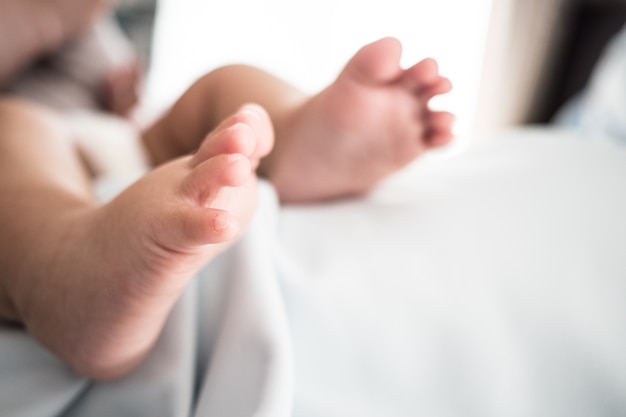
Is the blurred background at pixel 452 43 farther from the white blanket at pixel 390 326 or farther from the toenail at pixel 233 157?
the toenail at pixel 233 157

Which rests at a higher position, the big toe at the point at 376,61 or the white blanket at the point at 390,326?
the big toe at the point at 376,61

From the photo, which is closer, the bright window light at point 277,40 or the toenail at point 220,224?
Result: the toenail at point 220,224

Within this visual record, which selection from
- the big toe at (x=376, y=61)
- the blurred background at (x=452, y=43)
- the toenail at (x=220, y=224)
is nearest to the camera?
the toenail at (x=220, y=224)

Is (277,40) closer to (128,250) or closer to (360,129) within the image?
(360,129)

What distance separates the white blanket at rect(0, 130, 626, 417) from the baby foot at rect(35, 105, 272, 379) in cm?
4

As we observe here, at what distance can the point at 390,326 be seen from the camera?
37 cm

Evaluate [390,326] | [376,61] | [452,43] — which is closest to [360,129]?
[376,61]

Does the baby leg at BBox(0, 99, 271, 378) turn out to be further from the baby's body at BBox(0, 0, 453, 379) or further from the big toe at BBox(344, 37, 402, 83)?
the big toe at BBox(344, 37, 402, 83)

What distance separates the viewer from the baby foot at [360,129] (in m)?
0.46

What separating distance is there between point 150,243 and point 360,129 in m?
0.27

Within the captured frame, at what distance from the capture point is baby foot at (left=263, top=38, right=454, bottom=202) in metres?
0.46

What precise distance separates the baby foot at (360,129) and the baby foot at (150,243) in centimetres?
14

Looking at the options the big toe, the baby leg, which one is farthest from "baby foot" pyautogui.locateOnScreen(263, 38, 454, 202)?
the baby leg

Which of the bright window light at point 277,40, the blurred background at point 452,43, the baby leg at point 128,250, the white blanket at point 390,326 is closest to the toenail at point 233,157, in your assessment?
the baby leg at point 128,250
